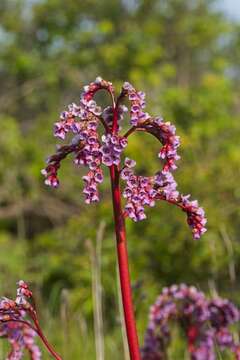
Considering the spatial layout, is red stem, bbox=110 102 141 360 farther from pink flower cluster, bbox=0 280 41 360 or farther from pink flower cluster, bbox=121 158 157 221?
pink flower cluster, bbox=0 280 41 360

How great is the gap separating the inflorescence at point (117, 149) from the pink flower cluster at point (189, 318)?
1065mm

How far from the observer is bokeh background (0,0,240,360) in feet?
18.6

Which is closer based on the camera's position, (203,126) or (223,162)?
(223,162)

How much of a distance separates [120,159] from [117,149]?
0.05 m

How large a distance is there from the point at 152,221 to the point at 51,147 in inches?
237

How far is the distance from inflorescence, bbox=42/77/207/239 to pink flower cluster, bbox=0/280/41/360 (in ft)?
0.75

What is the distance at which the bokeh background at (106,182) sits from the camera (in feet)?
18.6

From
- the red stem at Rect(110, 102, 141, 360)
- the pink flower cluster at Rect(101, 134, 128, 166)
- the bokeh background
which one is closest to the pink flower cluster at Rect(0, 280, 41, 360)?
the red stem at Rect(110, 102, 141, 360)

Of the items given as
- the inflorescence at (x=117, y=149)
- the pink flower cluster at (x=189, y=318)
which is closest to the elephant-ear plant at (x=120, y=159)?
the inflorescence at (x=117, y=149)

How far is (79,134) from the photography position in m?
1.35

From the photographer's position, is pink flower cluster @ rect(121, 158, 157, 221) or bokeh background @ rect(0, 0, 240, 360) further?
bokeh background @ rect(0, 0, 240, 360)

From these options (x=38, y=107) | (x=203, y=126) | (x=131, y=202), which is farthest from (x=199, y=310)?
(x=38, y=107)

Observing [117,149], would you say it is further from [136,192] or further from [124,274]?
[124,274]

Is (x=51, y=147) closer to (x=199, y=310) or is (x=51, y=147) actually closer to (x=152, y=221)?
(x=152, y=221)
